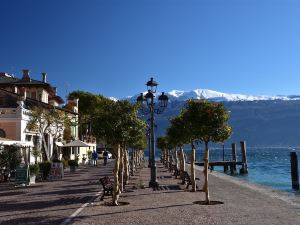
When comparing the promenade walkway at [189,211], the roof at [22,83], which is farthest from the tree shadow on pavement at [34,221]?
the roof at [22,83]

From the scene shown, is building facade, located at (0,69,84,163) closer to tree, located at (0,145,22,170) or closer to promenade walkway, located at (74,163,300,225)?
tree, located at (0,145,22,170)

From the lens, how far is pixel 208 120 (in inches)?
698

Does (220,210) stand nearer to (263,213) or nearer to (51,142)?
(263,213)

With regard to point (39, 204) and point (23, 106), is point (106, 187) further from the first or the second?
point (23, 106)

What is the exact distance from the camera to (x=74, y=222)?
498 inches

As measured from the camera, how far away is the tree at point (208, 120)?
17.7m

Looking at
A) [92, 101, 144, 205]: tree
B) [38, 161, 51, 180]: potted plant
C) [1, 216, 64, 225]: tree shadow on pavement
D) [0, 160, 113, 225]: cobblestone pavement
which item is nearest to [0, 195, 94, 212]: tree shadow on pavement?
[0, 160, 113, 225]: cobblestone pavement

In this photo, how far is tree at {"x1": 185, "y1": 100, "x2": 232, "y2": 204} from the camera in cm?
1772

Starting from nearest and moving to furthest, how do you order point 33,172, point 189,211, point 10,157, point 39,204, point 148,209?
point 189,211
point 148,209
point 39,204
point 33,172
point 10,157

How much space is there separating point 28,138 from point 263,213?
30948mm

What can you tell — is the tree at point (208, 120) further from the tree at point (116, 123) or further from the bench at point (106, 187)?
the bench at point (106, 187)

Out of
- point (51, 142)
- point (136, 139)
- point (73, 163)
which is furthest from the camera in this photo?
point (51, 142)

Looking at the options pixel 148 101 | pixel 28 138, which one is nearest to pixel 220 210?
pixel 148 101

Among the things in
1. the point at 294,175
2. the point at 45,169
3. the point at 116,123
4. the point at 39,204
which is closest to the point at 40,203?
the point at 39,204
